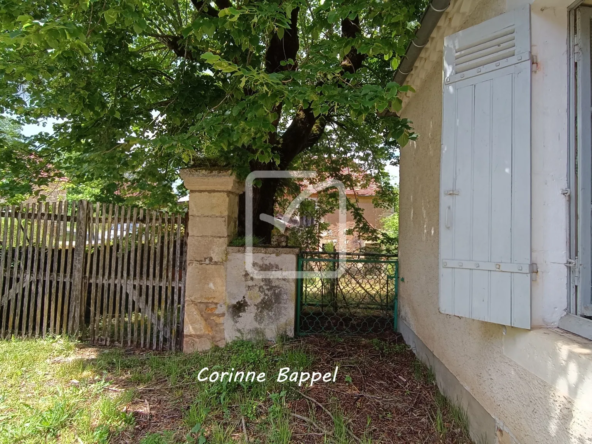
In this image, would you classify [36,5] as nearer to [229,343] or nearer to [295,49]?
[295,49]

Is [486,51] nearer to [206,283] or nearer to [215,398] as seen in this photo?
[215,398]

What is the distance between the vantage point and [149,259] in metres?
4.50

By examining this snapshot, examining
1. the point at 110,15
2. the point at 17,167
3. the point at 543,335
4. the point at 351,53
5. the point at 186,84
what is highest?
the point at 351,53

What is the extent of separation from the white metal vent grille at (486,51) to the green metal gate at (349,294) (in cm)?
276

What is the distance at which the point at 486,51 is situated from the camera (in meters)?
2.15

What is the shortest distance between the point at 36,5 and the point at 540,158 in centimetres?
424

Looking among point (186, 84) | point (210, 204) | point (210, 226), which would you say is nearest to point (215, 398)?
point (210, 226)

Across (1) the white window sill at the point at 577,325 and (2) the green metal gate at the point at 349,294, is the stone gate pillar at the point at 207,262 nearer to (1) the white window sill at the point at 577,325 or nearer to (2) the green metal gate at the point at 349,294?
(2) the green metal gate at the point at 349,294

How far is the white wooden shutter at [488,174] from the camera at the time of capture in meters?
1.92

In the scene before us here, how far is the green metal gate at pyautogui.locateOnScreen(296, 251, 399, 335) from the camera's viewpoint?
4566mm

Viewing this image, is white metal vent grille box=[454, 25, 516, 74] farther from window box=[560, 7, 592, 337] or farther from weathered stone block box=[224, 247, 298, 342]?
weathered stone block box=[224, 247, 298, 342]

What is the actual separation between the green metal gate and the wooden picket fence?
5.44 feet

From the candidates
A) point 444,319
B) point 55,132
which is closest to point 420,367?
point 444,319

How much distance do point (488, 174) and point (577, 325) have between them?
2.99 ft
